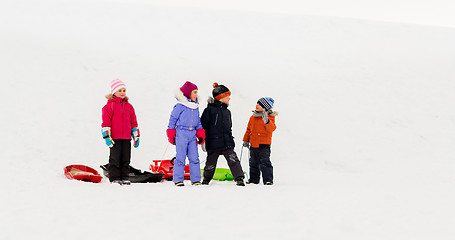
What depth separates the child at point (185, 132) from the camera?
23.0 ft

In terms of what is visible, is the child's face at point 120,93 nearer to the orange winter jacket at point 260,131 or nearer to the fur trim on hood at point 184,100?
the fur trim on hood at point 184,100

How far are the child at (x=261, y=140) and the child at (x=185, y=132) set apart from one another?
1112 millimetres

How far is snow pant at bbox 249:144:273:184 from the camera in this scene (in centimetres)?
768

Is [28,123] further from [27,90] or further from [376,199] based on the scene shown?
[376,199]

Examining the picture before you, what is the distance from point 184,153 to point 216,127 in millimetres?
701

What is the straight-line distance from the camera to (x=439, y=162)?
35.2 feet

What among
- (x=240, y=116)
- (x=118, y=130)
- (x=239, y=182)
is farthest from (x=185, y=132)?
(x=240, y=116)

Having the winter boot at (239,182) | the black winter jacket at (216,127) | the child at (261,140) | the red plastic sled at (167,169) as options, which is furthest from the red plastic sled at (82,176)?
the child at (261,140)

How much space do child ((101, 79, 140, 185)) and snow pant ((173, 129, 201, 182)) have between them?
734 millimetres

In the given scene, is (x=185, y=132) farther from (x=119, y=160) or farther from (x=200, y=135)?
(x=119, y=160)

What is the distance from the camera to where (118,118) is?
22.8 feet

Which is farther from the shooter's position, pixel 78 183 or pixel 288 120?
pixel 288 120

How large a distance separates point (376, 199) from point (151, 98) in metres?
8.13

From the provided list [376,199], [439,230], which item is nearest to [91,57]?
[376,199]
